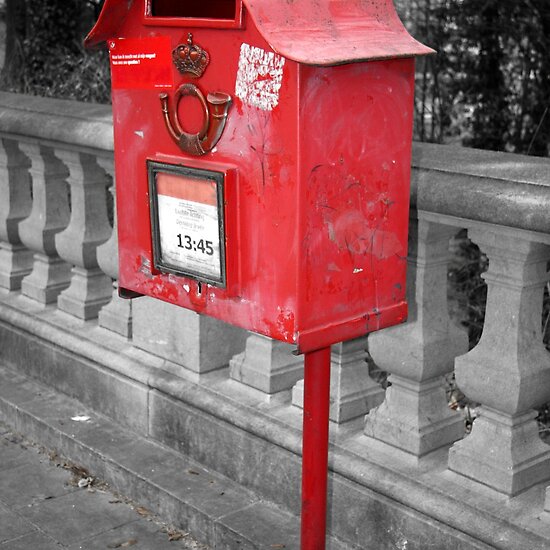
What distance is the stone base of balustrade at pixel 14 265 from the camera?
4.73 m

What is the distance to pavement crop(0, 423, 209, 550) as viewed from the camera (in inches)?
136

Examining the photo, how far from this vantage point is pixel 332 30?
2.27 m

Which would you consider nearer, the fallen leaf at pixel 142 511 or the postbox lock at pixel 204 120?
the postbox lock at pixel 204 120

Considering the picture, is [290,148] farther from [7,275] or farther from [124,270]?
[7,275]

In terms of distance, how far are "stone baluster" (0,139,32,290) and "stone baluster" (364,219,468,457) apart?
205cm

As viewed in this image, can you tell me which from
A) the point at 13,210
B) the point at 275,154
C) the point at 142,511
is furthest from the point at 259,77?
the point at 13,210

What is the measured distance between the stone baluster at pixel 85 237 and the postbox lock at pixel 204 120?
5.45ft

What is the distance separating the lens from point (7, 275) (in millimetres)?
4781

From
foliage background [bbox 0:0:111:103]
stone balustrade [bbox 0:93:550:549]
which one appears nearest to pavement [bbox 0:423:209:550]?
stone balustrade [bbox 0:93:550:549]

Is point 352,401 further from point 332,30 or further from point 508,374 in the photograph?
point 332,30

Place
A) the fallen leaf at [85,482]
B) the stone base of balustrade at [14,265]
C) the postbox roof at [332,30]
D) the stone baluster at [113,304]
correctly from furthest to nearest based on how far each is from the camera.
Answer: the stone base of balustrade at [14,265] → the stone baluster at [113,304] → the fallen leaf at [85,482] → the postbox roof at [332,30]

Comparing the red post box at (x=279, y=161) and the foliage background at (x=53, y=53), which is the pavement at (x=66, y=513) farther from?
the foliage background at (x=53, y=53)

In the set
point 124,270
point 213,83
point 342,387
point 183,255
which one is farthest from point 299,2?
point 342,387

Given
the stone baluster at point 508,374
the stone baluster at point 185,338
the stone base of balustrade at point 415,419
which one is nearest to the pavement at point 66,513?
the stone baluster at point 185,338
